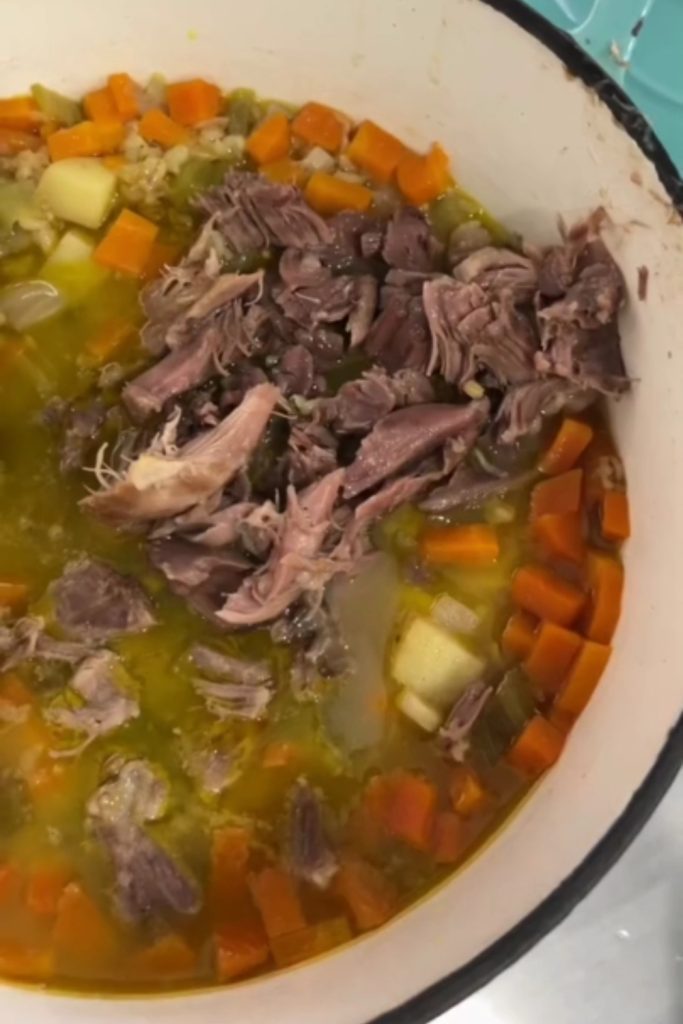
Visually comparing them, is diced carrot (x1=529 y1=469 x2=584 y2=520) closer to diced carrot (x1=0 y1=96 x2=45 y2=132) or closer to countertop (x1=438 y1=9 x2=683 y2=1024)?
countertop (x1=438 y1=9 x2=683 y2=1024)

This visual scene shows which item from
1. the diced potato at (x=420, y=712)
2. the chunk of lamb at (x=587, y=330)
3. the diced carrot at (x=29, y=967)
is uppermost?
the chunk of lamb at (x=587, y=330)

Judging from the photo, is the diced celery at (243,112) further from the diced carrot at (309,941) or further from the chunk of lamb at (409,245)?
the diced carrot at (309,941)

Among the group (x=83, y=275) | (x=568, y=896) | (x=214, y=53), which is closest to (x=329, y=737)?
(x=568, y=896)

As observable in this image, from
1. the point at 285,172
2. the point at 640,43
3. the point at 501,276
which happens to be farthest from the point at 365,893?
the point at 640,43

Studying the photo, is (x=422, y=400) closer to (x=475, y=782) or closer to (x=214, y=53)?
(x=475, y=782)

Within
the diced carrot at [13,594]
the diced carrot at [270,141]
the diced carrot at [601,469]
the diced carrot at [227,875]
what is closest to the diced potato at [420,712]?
the diced carrot at [227,875]

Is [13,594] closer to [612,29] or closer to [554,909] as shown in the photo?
[554,909]
